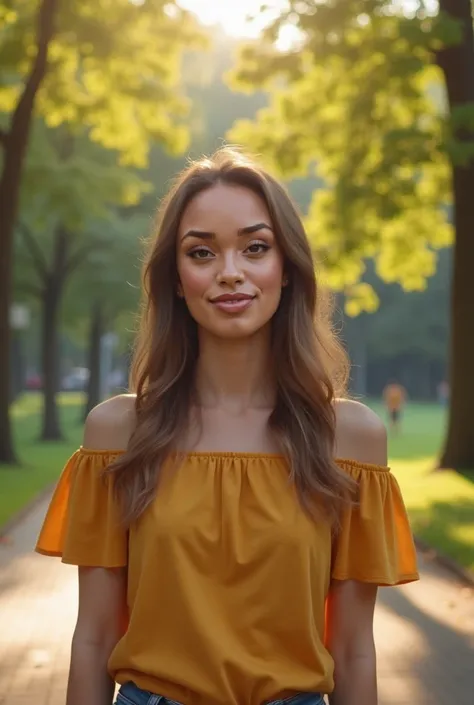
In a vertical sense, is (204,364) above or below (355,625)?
above

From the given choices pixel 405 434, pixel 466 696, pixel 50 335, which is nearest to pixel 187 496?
pixel 466 696

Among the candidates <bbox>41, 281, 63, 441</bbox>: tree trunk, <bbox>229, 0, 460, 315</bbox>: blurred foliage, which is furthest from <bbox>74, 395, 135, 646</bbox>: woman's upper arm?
<bbox>41, 281, 63, 441</bbox>: tree trunk

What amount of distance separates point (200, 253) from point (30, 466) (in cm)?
1882

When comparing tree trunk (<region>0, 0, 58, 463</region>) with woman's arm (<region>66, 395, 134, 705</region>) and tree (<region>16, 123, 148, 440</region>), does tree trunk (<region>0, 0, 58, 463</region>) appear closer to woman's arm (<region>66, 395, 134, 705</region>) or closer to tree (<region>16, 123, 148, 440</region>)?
tree (<region>16, 123, 148, 440</region>)

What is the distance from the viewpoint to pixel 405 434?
38.2 meters

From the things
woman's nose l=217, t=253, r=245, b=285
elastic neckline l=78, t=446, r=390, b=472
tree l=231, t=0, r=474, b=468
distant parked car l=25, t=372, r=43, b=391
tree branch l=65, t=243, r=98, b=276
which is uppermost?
tree l=231, t=0, r=474, b=468

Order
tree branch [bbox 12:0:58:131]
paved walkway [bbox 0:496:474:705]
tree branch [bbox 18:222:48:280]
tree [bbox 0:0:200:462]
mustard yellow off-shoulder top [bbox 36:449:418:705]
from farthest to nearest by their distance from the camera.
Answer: tree branch [bbox 18:222:48:280]
tree [bbox 0:0:200:462]
tree branch [bbox 12:0:58:131]
paved walkway [bbox 0:496:474:705]
mustard yellow off-shoulder top [bbox 36:449:418:705]

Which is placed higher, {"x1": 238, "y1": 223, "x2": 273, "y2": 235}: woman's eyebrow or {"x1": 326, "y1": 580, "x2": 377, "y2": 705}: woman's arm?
{"x1": 238, "y1": 223, "x2": 273, "y2": 235}: woman's eyebrow

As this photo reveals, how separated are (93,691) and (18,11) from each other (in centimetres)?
1908

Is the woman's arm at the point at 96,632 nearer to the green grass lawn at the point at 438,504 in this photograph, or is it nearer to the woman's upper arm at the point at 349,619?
the woman's upper arm at the point at 349,619

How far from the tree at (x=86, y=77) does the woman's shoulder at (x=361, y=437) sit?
58.2ft

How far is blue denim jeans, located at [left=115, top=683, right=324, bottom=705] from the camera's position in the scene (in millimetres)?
2430

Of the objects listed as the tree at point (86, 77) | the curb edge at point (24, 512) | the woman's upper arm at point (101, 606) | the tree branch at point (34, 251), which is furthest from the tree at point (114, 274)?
the woman's upper arm at point (101, 606)

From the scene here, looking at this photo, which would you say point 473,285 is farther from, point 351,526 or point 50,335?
point 351,526
